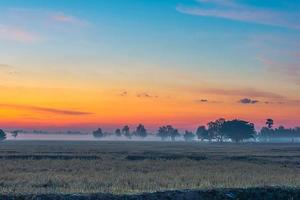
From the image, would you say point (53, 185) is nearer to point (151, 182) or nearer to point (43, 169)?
point (151, 182)

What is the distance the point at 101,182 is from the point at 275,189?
36.7ft

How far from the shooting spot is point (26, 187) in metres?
27.2

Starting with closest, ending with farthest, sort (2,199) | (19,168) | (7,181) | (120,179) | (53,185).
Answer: (2,199)
(53,185)
(7,181)
(120,179)
(19,168)

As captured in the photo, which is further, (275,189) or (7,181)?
(7,181)

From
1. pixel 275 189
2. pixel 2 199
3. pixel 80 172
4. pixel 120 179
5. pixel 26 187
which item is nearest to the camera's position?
pixel 2 199

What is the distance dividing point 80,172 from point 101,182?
27.3ft

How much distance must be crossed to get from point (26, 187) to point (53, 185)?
7.09ft

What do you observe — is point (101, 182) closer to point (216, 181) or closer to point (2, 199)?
point (216, 181)

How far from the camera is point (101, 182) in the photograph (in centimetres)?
3100

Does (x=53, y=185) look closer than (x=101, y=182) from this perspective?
Yes

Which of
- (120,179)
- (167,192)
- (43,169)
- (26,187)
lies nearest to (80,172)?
(43,169)

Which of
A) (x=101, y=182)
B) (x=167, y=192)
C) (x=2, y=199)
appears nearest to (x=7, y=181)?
(x=101, y=182)

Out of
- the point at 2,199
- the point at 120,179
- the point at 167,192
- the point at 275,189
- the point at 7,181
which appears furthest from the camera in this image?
the point at 120,179

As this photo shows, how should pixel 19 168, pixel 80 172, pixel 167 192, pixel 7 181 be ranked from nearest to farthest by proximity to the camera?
1. pixel 167 192
2. pixel 7 181
3. pixel 80 172
4. pixel 19 168
